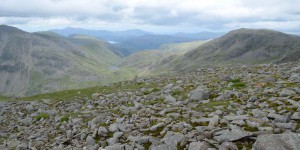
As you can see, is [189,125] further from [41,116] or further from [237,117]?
[41,116]

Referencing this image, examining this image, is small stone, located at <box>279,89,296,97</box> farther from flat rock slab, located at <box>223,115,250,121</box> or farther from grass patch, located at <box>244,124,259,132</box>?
grass patch, located at <box>244,124,259,132</box>

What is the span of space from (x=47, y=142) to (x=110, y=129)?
12.2 feet

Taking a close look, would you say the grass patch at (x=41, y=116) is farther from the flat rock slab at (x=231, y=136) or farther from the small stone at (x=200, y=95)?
the flat rock slab at (x=231, y=136)

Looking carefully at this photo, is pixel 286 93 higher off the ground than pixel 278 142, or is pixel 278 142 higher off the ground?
pixel 286 93

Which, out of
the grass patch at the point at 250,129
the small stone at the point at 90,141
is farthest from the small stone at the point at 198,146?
the small stone at the point at 90,141

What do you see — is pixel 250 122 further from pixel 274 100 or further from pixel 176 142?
pixel 274 100

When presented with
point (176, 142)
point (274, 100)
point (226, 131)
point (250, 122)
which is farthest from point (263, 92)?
point (176, 142)

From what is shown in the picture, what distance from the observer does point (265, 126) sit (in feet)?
36.2

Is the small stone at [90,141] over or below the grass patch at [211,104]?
below

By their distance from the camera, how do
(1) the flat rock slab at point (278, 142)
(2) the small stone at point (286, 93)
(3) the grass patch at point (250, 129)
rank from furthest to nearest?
(2) the small stone at point (286, 93) < (3) the grass patch at point (250, 129) < (1) the flat rock slab at point (278, 142)

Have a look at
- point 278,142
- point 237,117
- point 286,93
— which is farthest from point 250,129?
point 286,93

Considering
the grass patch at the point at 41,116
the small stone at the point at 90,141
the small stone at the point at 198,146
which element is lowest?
the grass patch at the point at 41,116

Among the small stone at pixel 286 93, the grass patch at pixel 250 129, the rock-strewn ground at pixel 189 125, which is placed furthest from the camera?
the small stone at pixel 286 93

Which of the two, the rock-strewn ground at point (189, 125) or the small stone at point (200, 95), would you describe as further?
the small stone at point (200, 95)
